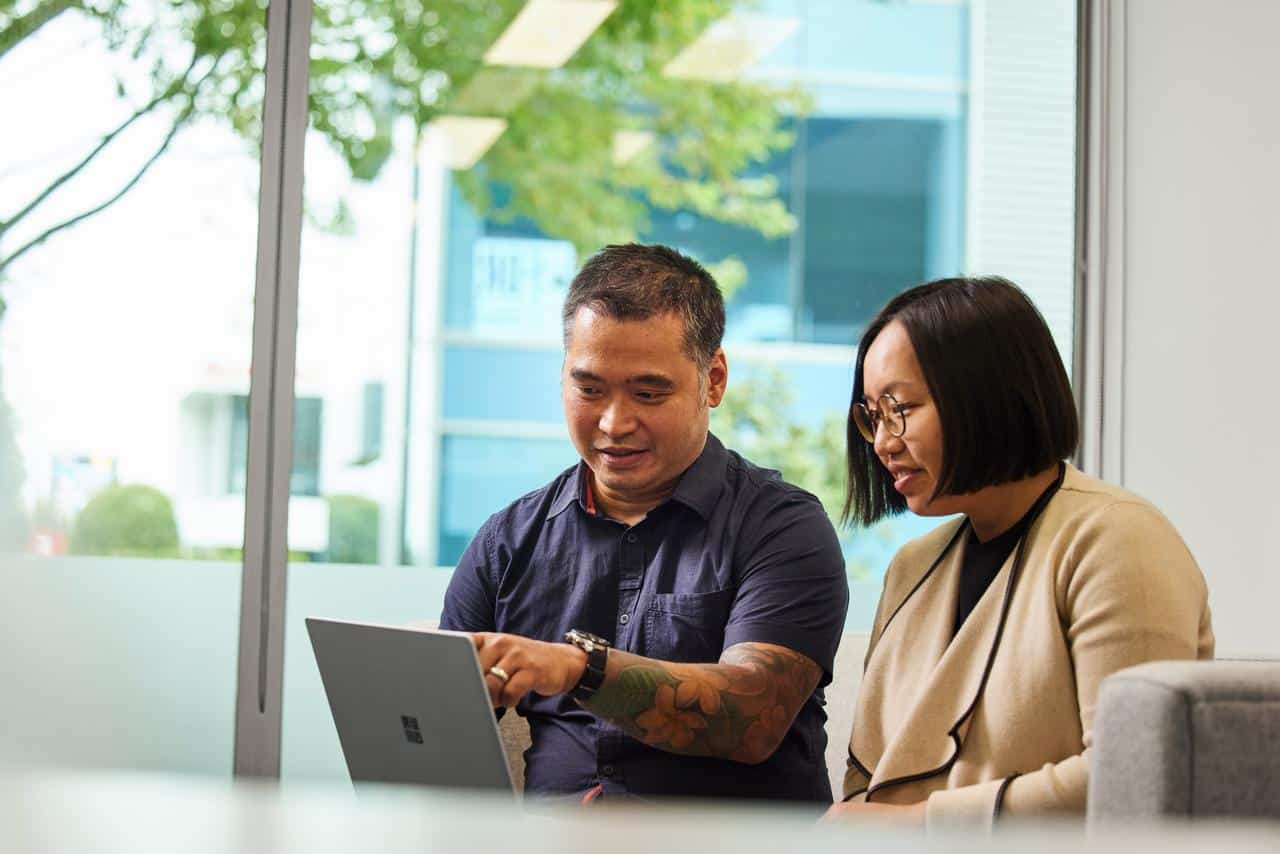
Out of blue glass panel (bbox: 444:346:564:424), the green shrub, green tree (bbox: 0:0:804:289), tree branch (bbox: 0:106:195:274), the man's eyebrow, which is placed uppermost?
green tree (bbox: 0:0:804:289)

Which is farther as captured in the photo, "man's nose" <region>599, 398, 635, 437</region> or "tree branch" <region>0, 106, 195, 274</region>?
Answer: "tree branch" <region>0, 106, 195, 274</region>

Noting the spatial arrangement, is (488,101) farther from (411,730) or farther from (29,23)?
(411,730)

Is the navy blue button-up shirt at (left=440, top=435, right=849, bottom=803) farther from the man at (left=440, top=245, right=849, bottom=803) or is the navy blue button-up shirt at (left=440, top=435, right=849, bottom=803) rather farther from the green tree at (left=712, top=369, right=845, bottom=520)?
the green tree at (left=712, top=369, right=845, bottom=520)

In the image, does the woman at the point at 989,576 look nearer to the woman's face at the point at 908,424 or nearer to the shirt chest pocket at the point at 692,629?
the woman's face at the point at 908,424

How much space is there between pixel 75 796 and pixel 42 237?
9.77 ft

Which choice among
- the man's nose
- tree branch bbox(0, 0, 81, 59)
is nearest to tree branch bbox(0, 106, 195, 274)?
tree branch bbox(0, 0, 81, 59)

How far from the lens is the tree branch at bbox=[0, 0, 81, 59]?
3195 millimetres

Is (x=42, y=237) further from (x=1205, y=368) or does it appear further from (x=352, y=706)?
(x=1205, y=368)

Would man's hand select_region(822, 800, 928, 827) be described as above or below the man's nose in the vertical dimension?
below

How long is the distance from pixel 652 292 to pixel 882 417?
474 millimetres

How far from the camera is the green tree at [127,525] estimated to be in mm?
3189

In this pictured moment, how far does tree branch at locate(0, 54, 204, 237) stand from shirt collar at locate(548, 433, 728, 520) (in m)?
1.64

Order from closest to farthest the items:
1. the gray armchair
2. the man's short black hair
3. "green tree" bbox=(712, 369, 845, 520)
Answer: the gray armchair
the man's short black hair
"green tree" bbox=(712, 369, 845, 520)

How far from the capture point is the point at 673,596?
2.10 metres
